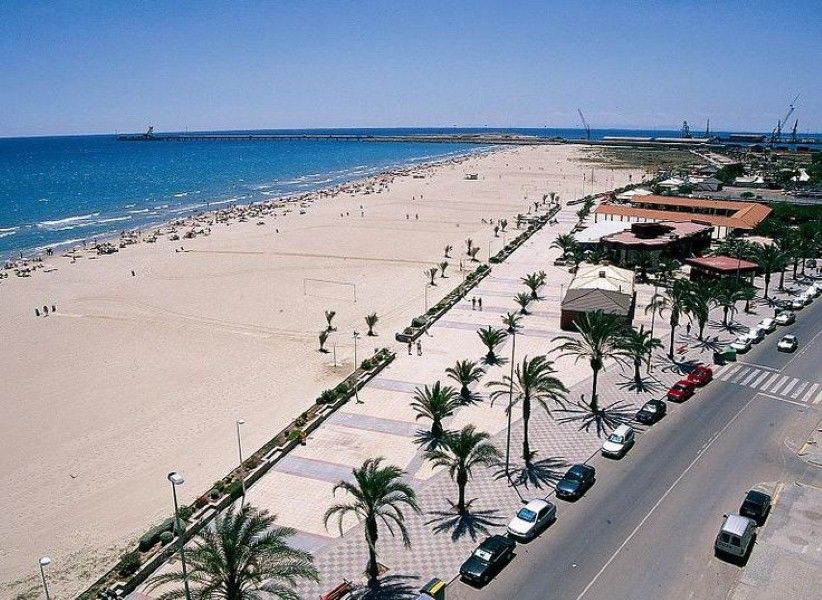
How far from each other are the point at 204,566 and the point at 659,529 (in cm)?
1336

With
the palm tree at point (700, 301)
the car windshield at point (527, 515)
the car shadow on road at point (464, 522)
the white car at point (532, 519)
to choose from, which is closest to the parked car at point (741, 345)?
the palm tree at point (700, 301)

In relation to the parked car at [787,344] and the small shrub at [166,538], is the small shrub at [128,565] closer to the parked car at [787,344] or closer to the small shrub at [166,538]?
the small shrub at [166,538]

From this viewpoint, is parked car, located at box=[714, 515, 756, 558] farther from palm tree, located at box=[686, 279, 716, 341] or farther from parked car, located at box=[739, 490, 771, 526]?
palm tree, located at box=[686, 279, 716, 341]

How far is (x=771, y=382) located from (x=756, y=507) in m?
12.5

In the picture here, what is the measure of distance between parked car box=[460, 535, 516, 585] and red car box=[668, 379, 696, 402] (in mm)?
13398

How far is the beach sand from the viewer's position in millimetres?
22016

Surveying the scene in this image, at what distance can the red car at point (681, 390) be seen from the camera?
27434 millimetres

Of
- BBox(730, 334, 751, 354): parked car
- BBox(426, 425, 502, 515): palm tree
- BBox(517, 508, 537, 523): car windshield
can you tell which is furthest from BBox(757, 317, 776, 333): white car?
BBox(426, 425, 502, 515): palm tree

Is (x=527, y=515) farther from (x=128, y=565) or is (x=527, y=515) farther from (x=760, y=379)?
(x=760, y=379)

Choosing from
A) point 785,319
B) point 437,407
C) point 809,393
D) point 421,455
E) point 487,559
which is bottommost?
point 421,455

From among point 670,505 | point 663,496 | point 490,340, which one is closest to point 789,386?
point 663,496

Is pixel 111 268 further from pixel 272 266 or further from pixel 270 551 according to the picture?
pixel 270 551

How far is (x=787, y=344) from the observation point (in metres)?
33.0

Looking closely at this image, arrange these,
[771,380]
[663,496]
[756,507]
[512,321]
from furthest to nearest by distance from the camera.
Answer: [512,321] → [771,380] → [663,496] → [756,507]
